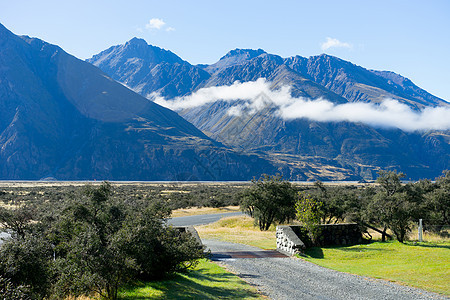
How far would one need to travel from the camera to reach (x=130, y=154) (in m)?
199

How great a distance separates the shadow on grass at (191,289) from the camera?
10781mm

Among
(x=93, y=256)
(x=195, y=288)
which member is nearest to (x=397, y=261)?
(x=195, y=288)

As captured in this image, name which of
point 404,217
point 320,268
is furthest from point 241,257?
point 404,217

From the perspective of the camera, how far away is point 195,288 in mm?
11859

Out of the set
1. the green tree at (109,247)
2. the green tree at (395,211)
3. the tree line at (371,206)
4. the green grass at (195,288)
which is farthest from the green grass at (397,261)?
the green tree at (109,247)

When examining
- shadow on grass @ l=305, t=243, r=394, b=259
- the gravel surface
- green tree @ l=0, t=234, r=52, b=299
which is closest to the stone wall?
shadow on grass @ l=305, t=243, r=394, b=259

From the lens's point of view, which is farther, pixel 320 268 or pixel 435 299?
pixel 320 268

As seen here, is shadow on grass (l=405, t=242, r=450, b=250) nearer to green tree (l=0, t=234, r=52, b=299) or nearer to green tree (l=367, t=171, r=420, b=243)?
green tree (l=367, t=171, r=420, b=243)

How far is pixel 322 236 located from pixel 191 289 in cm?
1130

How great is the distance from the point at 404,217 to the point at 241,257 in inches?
382

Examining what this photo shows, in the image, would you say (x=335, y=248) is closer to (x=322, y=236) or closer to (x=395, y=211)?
(x=322, y=236)

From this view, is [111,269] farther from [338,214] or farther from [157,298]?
[338,214]

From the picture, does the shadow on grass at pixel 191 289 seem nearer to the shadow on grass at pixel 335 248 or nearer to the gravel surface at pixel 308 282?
the gravel surface at pixel 308 282

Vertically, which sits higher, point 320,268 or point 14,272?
point 14,272
